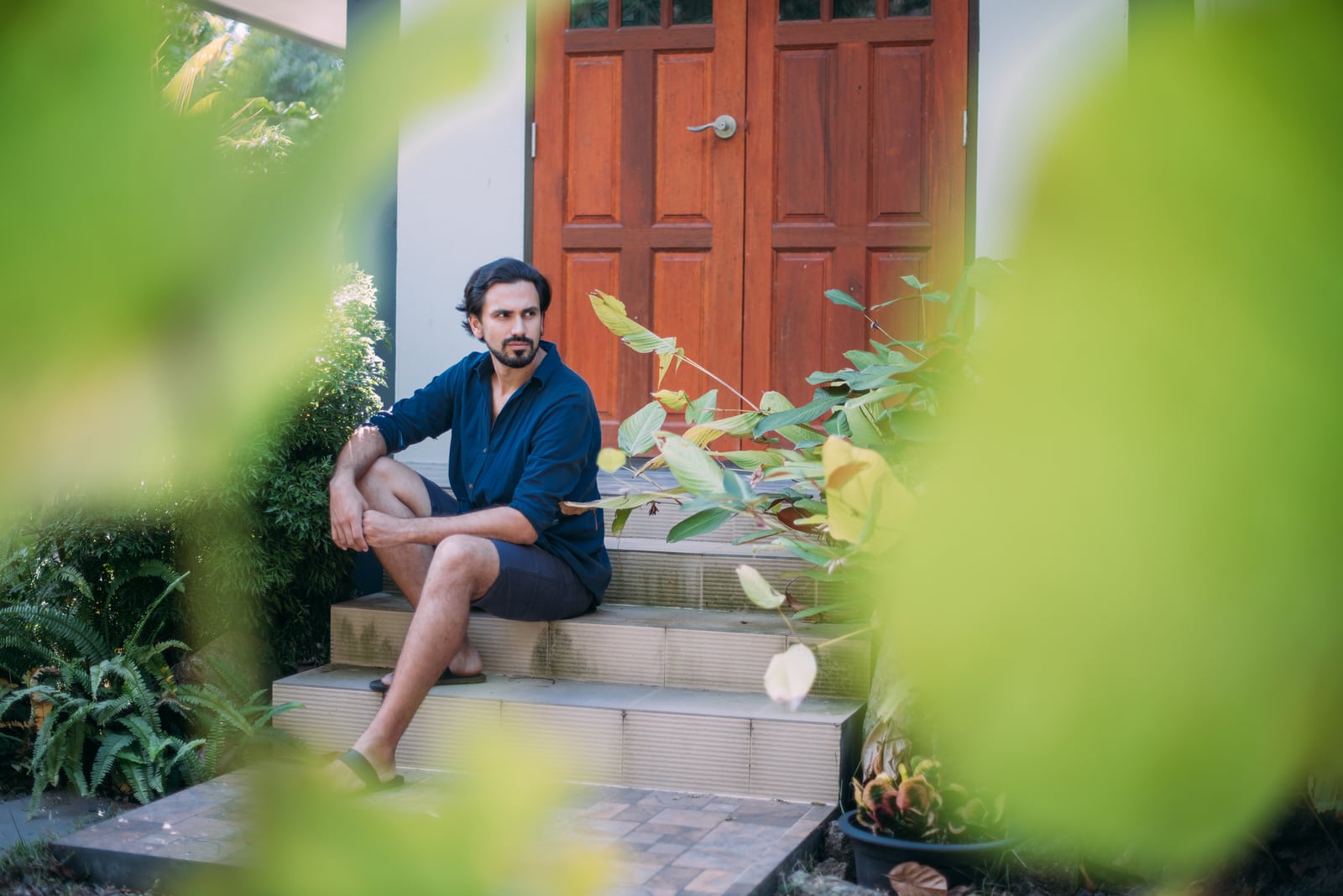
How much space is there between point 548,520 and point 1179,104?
327 cm

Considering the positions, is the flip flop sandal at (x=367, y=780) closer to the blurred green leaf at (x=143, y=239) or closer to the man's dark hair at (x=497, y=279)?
the blurred green leaf at (x=143, y=239)

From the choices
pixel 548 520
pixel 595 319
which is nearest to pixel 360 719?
pixel 548 520

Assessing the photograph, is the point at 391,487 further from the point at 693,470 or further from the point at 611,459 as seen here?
the point at 693,470

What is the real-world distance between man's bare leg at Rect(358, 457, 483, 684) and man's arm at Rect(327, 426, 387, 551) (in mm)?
37

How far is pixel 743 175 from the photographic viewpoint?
5020mm

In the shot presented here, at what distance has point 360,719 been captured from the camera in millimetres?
3436

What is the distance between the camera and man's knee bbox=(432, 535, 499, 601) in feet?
10.6

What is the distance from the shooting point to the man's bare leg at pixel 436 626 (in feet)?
10.1

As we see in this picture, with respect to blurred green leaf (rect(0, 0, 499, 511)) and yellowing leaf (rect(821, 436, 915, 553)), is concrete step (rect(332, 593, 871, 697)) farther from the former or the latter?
blurred green leaf (rect(0, 0, 499, 511))

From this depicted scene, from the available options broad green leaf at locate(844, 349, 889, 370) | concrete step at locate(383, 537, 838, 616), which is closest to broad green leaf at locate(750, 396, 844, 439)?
broad green leaf at locate(844, 349, 889, 370)

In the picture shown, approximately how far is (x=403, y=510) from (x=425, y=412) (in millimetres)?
434

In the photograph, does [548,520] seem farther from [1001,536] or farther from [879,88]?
[1001,536]

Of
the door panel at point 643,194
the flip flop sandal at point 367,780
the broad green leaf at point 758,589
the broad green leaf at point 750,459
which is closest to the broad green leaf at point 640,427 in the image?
the broad green leaf at point 750,459

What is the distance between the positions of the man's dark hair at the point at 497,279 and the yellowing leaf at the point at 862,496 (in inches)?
134
